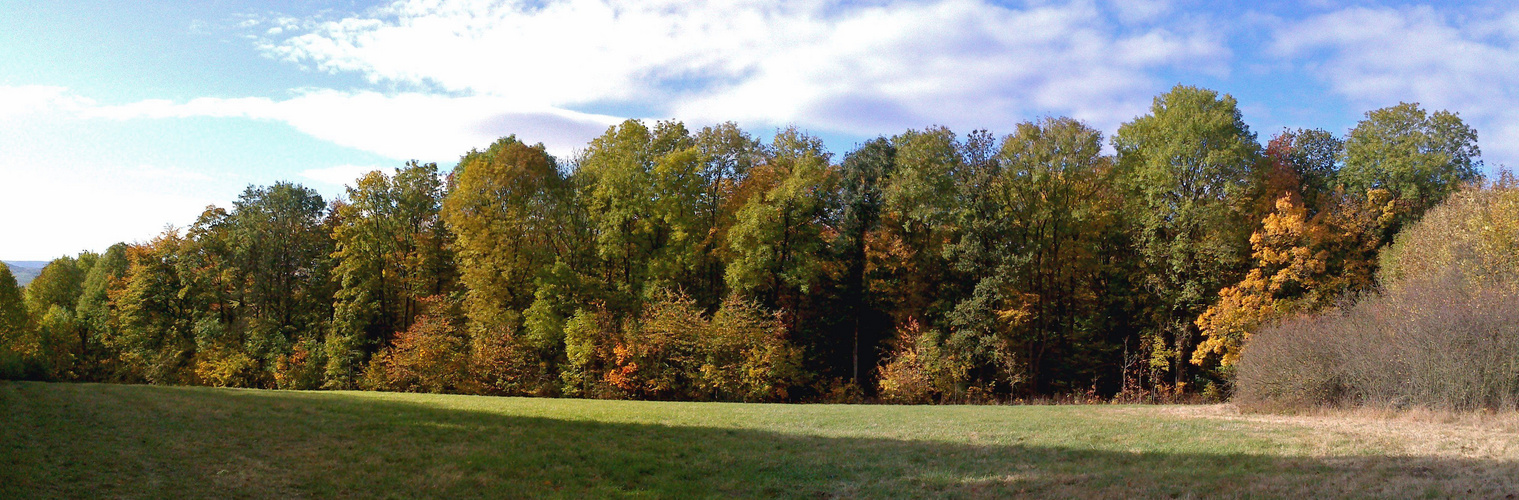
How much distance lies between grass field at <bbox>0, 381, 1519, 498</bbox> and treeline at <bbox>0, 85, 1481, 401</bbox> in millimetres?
18934

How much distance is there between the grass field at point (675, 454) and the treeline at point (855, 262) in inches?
745

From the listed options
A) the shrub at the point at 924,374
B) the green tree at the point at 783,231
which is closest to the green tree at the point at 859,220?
the green tree at the point at 783,231

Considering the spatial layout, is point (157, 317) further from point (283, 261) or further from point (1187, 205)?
point (1187, 205)

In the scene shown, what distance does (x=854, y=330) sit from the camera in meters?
41.0

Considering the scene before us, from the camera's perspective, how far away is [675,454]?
44.4 feet

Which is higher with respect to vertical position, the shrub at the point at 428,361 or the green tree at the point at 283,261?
the green tree at the point at 283,261

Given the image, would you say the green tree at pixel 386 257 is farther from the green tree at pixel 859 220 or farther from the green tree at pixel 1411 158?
the green tree at pixel 1411 158

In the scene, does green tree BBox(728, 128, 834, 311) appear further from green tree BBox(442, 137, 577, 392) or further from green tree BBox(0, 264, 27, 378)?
green tree BBox(0, 264, 27, 378)

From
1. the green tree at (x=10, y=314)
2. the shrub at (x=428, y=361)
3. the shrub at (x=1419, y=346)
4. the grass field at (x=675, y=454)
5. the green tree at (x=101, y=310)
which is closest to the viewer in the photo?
the grass field at (x=675, y=454)

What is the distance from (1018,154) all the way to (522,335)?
25616 mm

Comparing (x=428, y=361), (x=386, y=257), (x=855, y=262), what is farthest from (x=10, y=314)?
(x=855, y=262)

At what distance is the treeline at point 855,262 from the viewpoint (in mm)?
35094

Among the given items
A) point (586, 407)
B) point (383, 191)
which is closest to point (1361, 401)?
point (586, 407)

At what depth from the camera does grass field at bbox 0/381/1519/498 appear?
9.54 metres
